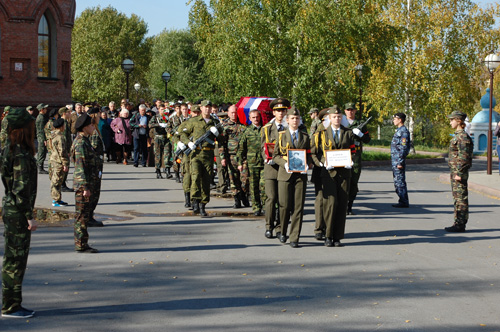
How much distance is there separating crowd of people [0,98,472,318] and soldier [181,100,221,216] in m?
0.02

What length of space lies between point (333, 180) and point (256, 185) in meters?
2.83

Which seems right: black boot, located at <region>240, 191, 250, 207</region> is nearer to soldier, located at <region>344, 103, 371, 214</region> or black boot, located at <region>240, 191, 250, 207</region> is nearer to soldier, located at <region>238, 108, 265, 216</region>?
soldier, located at <region>238, 108, 265, 216</region>

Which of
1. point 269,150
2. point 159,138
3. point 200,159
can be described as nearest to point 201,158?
point 200,159

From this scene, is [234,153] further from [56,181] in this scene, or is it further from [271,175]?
[271,175]

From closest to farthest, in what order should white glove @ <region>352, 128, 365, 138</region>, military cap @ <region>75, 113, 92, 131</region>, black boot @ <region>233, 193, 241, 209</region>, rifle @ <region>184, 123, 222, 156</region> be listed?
1. military cap @ <region>75, 113, 92, 131</region>
2. white glove @ <region>352, 128, 365, 138</region>
3. rifle @ <region>184, 123, 222, 156</region>
4. black boot @ <region>233, 193, 241, 209</region>

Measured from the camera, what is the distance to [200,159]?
43.7ft

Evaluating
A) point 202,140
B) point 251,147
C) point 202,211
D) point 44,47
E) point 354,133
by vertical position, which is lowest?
point 202,211

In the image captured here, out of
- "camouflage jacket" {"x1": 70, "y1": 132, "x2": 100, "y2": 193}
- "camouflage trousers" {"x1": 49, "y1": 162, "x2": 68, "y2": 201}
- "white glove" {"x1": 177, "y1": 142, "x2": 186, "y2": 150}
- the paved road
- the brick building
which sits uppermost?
the brick building

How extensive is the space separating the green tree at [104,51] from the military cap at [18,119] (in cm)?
6421

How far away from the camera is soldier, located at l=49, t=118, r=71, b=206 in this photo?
14430 mm

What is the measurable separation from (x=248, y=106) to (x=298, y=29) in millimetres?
11003

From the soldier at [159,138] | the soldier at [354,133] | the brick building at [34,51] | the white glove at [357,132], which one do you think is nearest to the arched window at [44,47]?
the brick building at [34,51]

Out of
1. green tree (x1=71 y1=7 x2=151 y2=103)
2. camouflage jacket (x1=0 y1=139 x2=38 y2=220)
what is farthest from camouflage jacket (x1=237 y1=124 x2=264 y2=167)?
green tree (x1=71 y1=7 x2=151 y2=103)

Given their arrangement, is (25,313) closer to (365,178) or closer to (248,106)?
(248,106)
